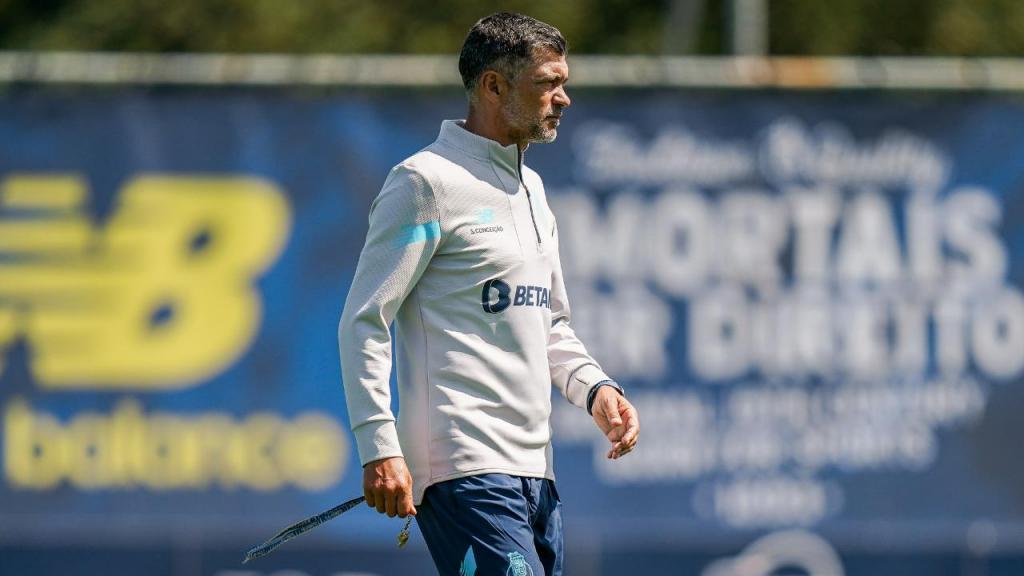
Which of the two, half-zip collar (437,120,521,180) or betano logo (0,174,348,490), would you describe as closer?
half-zip collar (437,120,521,180)

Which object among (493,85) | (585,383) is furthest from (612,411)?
(493,85)

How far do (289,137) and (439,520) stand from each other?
12.4ft

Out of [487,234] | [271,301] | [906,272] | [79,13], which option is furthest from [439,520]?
[79,13]

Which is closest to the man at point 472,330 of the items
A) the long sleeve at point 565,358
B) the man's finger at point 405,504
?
the man's finger at point 405,504

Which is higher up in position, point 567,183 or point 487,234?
point 567,183

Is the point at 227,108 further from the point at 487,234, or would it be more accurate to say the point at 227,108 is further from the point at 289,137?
the point at 487,234

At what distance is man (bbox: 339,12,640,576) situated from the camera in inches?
165

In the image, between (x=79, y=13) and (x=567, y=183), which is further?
(x=79, y=13)

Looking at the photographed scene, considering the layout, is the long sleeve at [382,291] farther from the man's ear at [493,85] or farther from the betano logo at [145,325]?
the betano logo at [145,325]

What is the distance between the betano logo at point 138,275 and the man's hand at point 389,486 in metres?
3.77

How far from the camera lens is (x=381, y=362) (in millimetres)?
4184

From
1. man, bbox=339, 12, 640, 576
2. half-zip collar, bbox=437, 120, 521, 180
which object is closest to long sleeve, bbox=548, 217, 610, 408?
man, bbox=339, 12, 640, 576

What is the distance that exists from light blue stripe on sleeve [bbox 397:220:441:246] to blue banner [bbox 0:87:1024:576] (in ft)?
11.7

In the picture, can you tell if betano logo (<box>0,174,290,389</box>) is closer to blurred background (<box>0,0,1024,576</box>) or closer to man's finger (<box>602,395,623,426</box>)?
blurred background (<box>0,0,1024,576</box>)
